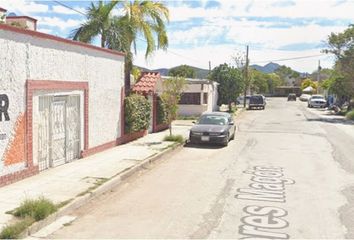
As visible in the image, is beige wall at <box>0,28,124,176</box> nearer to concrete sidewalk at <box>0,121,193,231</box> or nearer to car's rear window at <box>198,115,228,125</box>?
concrete sidewalk at <box>0,121,193,231</box>

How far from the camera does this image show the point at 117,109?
18.1 meters

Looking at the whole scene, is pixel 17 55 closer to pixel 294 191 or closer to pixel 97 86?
pixel 97 86

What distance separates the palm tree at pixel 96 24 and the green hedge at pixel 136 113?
311 cm

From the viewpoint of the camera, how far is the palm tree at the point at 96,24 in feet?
67.4

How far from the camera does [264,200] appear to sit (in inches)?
396

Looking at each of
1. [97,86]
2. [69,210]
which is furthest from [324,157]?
[69,210]

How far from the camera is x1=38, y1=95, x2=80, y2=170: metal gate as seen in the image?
12414 mm

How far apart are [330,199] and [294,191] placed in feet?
3.16

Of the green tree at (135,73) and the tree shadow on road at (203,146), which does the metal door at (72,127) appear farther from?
the green tree at (135,73)

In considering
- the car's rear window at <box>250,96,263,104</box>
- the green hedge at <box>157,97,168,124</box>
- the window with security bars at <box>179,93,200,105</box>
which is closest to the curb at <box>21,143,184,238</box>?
the green hedge at <box>157,97,168,124</box>

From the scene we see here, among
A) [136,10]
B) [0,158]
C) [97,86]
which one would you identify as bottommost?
[0,158]

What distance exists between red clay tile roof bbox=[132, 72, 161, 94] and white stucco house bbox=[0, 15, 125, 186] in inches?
196

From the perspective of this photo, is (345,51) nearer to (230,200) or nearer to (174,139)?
(174,139)

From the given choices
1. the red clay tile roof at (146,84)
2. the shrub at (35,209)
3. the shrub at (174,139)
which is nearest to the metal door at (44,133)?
the shrub at (35,209)
